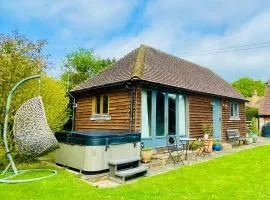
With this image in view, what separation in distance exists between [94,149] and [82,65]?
24.2m

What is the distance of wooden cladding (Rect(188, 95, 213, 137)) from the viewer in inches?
576

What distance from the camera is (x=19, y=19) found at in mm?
13266

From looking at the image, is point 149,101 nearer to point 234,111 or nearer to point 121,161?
point 121,161

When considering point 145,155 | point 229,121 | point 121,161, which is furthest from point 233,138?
point 121,161

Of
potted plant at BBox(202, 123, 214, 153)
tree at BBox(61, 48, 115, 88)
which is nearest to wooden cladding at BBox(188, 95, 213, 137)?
potted plant at BBox(202, 123, 214, 153)

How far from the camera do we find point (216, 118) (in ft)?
57.1

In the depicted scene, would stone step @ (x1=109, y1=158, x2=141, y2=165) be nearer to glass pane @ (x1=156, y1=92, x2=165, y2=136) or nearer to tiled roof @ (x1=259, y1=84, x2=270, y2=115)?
glass pane @ (x1=156, y1=92, x2=165, y2=136)

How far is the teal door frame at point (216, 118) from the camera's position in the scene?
1715cm

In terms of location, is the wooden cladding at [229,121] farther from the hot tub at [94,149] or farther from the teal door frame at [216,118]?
the hot tub at [94,149]

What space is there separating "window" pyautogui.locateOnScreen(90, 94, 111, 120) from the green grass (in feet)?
16.1

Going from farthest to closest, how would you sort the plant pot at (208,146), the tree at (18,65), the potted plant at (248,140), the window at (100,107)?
the potted plant at (248,140)
the plant pot at (208,146)
the window at (100,107)
the tree at (18,65)

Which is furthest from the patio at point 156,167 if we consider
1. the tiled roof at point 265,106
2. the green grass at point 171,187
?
the tiled roof at point 265,106

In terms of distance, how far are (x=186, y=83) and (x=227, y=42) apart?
13.9 meters

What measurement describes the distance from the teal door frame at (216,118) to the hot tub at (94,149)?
8.72m
